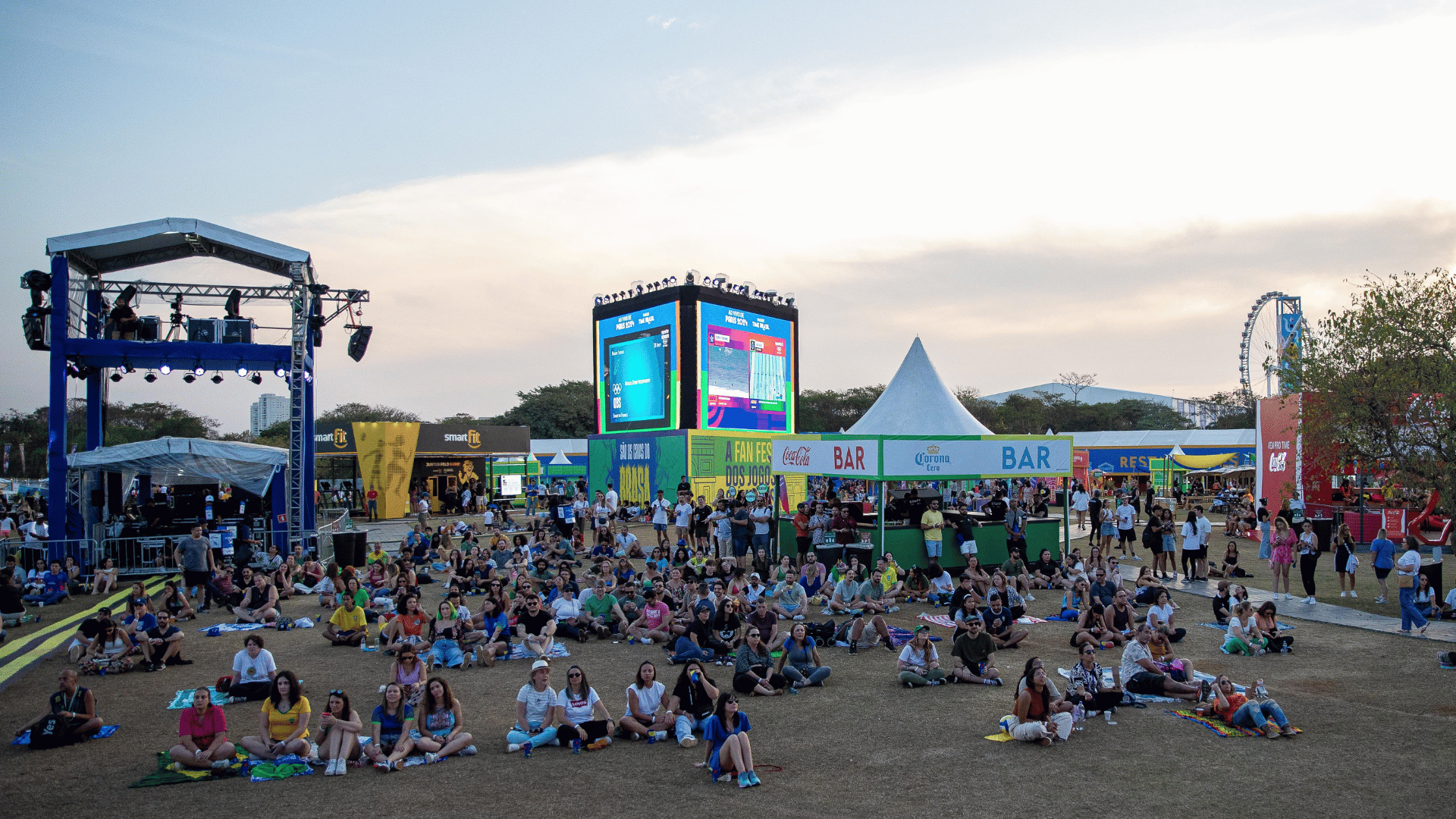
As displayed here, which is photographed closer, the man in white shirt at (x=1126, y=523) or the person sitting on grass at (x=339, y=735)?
the person sitting on grass at (x=339, y=735)

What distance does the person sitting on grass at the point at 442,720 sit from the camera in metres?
8.26

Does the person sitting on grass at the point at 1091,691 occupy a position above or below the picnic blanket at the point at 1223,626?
above

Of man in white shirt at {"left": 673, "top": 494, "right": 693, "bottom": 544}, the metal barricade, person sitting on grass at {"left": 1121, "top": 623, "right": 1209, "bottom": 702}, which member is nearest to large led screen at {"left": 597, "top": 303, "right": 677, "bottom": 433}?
man in white shirt at {"left": 673, "top": 494, "right": 693, "bottom": 544}


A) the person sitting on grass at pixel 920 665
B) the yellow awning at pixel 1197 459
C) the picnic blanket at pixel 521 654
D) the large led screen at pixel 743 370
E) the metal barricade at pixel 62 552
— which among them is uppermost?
the large led screen at pixel 743 370

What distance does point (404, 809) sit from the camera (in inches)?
272

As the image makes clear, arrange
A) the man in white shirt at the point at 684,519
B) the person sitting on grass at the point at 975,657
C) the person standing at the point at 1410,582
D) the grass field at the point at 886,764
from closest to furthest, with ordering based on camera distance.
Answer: the grass field at the point at 886,764, the person sitting on grass at the point at 975,657, the person standing at the point at 1410,582, the man in white shirt at the point at 684,519

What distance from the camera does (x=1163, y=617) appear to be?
39.7 ft

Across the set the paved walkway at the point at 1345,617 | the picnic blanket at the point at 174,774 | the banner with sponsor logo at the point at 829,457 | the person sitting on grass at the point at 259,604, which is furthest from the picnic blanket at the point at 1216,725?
the person sitting on grass at the point at 259,604

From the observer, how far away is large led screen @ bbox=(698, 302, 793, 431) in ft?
108

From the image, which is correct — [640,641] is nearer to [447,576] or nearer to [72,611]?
[447,576]

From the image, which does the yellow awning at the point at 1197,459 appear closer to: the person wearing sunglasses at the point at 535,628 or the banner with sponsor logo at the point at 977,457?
the banner with sponsor logo at the point at 977,457

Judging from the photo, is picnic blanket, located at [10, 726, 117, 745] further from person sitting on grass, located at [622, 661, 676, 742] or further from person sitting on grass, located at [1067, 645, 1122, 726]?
person sitting on grass, located at [1067, 645, 1122, 726]

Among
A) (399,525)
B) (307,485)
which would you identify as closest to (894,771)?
(307,485)

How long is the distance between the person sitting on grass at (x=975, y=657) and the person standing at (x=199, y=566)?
13.7 meters
